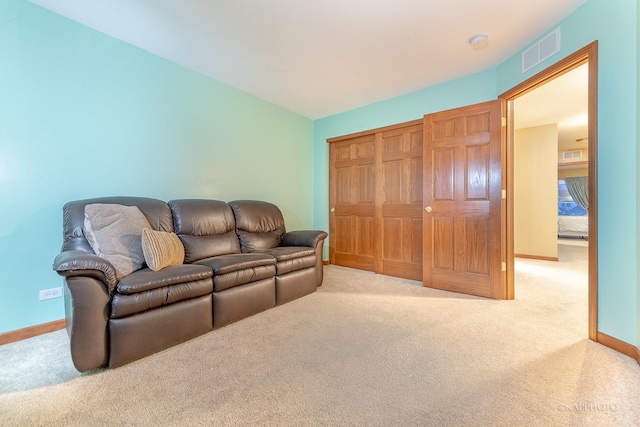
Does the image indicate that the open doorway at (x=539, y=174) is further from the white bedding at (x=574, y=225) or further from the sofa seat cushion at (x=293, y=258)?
the sofa seat cushion at (x=293, y=258)

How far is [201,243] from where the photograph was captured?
2.53 metres

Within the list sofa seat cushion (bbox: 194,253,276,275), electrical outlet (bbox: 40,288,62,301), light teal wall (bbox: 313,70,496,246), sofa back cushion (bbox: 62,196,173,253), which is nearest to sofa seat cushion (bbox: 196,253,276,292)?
sofa seat cushion (bbox: 194,253,276,275)

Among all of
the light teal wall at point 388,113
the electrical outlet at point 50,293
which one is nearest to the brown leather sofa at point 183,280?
the electrical outlet at point 50,293

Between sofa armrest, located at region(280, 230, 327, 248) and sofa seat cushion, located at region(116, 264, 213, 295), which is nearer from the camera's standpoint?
sofa seat cushion, located at region(116, 264, 213, 295)

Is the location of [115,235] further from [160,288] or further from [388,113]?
[388,113]

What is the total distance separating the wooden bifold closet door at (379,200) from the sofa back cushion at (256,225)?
51.4 inches

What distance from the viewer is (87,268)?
1395 mm

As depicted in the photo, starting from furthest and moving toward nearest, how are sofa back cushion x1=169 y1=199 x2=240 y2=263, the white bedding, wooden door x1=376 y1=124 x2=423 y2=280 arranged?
the white bedding → wooden door x1=376 y1=124 x2=423 y2=280 → sofa back cushion x1=169 y1=199 x2=240 y2=263

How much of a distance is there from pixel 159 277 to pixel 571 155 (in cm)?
1046

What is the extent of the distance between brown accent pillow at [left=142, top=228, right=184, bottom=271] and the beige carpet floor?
0.62 metres

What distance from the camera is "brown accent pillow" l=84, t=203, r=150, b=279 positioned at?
1830 millimetres

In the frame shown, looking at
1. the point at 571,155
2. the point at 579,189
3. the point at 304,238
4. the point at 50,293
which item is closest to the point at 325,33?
the point at 304,238

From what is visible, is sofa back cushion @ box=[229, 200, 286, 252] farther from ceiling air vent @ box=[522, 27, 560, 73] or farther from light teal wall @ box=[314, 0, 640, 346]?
ceiling air vent @ box=[522, 27, 560, 73]

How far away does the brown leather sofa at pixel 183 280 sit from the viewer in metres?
1.44
